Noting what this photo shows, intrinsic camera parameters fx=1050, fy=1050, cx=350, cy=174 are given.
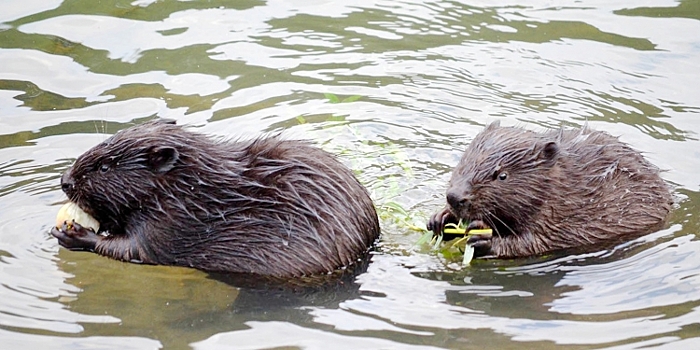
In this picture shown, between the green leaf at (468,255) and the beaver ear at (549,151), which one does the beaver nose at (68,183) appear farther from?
the beaver ear at (549,151)

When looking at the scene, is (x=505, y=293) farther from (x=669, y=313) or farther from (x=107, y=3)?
(x=107, y=3)

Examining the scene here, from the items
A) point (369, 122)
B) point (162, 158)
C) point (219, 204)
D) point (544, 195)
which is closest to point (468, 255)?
point (544, 195)

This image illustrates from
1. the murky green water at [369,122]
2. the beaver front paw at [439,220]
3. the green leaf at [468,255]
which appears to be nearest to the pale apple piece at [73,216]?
the murky green water at [369,122]

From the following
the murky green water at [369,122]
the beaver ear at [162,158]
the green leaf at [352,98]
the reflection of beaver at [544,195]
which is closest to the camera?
the murky green water at [369,122]

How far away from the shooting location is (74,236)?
22.7 feet

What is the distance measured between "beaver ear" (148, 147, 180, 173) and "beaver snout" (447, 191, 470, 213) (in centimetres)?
182

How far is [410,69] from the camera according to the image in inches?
391

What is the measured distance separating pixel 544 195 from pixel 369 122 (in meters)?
2.08

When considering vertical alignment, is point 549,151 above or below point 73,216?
above

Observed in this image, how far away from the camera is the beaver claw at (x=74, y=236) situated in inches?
272

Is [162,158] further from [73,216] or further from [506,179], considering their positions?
[506,179]

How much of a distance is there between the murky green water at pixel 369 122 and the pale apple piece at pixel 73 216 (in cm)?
22

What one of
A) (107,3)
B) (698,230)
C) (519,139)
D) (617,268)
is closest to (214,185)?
(519,139)

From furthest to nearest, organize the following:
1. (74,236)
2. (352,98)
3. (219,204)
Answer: (352,98) < (74,236) < (219,204)
